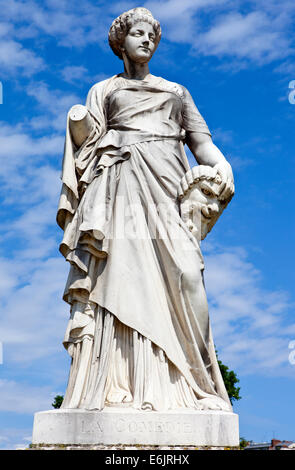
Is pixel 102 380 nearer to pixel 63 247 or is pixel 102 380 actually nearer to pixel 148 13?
pixel 63 247

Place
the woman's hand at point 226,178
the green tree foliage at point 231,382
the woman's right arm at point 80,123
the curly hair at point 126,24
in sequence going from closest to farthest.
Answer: the woman's hand at point 226,178 → the woman's right arm at point 80,123 → the curly hair at point 126,24 → the green tree foliage at point 231,382

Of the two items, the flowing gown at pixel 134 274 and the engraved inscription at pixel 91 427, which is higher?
the flowing gown at pixel 134 274

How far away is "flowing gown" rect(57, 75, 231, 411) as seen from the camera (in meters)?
7.52

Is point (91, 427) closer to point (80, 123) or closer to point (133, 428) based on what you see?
point (133, 428)

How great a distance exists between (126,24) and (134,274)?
3.98m

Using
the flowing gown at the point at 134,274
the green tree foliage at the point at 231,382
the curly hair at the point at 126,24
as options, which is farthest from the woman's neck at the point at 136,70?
the green tree foliage at the point at 231,382

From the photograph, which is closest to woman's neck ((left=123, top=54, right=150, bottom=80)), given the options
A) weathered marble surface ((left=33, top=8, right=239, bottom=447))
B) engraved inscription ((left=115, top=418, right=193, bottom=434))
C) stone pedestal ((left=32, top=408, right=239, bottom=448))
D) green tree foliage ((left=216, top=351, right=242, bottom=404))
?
weathered marble surface ((left=33, top=8, right=239, bottom=447))

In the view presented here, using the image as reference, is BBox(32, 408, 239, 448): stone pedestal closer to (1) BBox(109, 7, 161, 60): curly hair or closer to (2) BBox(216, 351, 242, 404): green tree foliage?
(1) BBox(109, 7, 161, 60): curly hair

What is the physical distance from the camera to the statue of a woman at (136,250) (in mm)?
7547

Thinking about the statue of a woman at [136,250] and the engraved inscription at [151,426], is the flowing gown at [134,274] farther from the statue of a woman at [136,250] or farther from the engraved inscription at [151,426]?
the engraved inscription at [151,426]

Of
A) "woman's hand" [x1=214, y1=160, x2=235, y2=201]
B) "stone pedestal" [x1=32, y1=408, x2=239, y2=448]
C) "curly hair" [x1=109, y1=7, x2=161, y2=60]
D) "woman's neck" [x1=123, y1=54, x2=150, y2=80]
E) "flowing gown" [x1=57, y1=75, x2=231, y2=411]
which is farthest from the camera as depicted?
"woman's neck" [x1=123, y1=54, x2=150, y2=80]

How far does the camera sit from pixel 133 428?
22.7 feet

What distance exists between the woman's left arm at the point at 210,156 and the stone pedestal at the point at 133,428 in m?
3.15

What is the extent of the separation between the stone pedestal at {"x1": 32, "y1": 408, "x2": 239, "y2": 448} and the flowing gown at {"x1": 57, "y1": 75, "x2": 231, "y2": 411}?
0.63 feet
